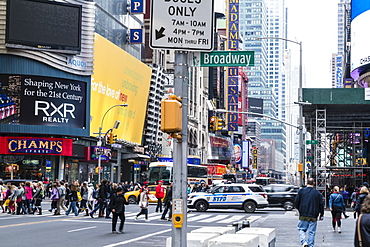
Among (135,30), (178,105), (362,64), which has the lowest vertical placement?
(178,105)

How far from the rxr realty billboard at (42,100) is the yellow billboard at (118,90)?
2968 millimetres

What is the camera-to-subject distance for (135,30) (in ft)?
238

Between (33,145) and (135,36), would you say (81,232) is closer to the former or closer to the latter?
(33,145)

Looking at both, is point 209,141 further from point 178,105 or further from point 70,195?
point 178,105

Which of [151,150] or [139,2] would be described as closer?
[139,2]

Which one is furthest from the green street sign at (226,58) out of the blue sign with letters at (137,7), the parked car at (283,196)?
the blue sign with letters at (137,7)

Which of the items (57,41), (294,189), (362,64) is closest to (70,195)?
(294,189)

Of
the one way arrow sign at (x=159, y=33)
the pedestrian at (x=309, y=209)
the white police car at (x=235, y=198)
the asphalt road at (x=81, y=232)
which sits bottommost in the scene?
the asphalt road at (x=81, y=232)

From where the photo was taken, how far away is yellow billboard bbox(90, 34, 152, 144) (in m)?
61.8

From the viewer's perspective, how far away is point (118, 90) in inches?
2630

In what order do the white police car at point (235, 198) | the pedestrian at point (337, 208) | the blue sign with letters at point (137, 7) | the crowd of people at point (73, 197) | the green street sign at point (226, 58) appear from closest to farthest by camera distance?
the green street sign at point (226, 58) < the pedestrian at point (337, 208) < the crowd of people at point (73, 197) < the white police car at point (235, 198) < the blue sign with letters at point (137, 7)

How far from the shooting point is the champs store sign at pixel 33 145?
5369 centimetres

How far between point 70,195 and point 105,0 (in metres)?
39.7

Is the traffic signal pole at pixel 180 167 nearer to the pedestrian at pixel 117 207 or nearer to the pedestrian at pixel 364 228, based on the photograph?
the pedestrian at pixel 364 228
